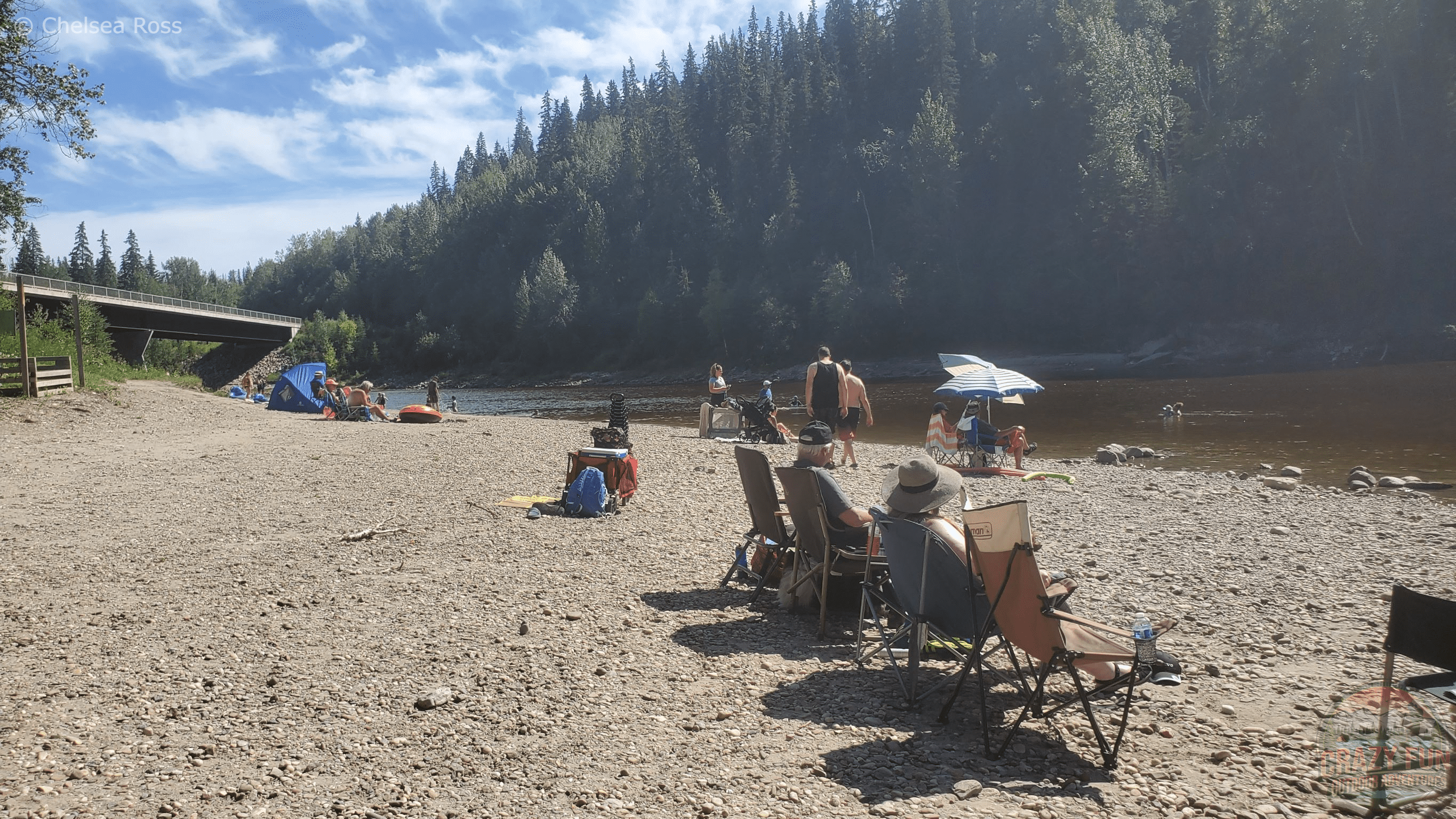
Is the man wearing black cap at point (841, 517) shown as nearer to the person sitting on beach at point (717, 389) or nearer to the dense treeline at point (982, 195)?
the person sitting on beach at point (717, 389)

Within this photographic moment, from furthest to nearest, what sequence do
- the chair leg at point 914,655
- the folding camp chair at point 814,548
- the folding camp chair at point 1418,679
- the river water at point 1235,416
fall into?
1. the river water at point 1235,416
2. the folding camp chair at point 814,548
3. the chair leg at point 914,655
4. the folding camp chair at point 1418,679

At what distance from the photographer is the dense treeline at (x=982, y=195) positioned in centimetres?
5250

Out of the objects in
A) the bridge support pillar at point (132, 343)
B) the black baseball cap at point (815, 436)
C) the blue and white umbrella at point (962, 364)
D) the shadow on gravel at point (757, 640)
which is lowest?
the shadow on gravel at point (757, 640)

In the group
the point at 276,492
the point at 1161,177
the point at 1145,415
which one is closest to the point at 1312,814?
the point at 276,492

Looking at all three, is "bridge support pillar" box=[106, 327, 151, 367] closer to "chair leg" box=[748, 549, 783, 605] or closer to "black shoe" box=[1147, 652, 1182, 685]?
"chair leg" box=[748, 549, 783, 605]

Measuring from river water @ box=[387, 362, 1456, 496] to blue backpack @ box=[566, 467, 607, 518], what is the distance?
11595 millimetres

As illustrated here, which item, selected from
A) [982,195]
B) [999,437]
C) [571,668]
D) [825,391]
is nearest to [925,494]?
[571,668]

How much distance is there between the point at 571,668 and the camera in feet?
16.7

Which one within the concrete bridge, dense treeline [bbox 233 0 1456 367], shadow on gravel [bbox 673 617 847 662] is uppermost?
dense treeline [bbox 233 0 1456 367]

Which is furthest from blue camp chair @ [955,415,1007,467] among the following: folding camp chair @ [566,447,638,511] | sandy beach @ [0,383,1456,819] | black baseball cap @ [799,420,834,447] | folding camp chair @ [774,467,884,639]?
folding camp chair @ [774,467,884,639]

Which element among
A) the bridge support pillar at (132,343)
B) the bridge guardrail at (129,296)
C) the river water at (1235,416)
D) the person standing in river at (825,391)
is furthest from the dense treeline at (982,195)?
the person standing in river at (825,391)

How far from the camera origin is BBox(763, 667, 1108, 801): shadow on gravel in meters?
3.75

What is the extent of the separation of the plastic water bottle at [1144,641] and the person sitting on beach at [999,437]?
11.0 meters

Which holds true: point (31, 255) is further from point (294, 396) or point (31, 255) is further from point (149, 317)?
point (294, 396)
